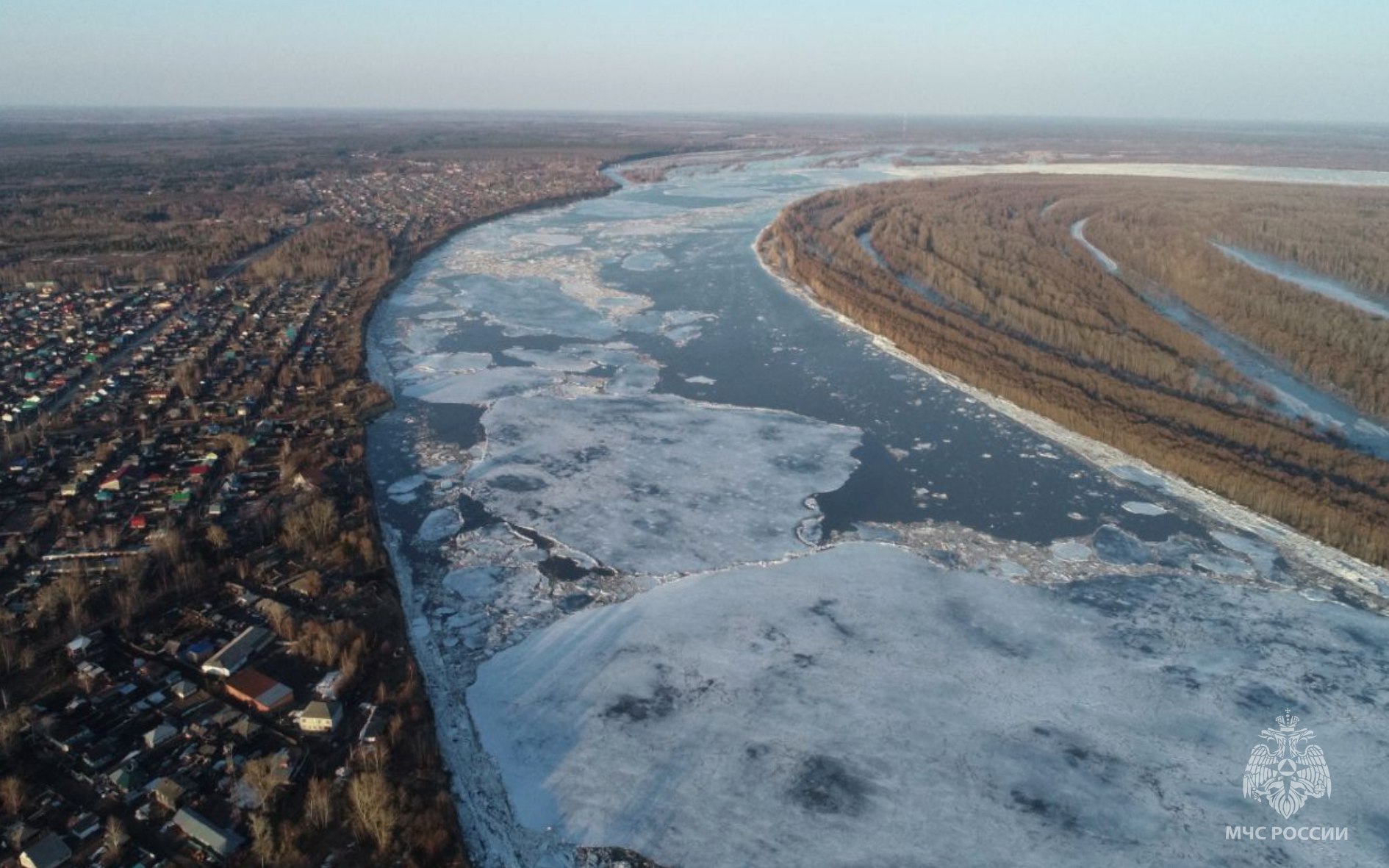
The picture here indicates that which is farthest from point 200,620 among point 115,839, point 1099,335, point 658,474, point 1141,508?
point 1099,335

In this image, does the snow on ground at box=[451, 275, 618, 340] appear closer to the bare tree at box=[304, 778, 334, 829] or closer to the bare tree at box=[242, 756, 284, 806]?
the bare tree at box=[242, 756, 284, 806]

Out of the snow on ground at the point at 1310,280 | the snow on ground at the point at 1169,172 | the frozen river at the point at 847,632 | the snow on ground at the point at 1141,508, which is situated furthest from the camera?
the snow on ground at the point at 1169,172

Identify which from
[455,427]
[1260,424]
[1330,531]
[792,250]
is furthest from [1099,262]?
[455,427]

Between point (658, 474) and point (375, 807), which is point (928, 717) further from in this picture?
point (658, 474)

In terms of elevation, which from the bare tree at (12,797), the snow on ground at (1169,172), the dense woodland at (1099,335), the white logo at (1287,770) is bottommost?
the white logo at (1287,770)

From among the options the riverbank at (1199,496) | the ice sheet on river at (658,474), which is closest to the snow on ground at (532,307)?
the ice sheet on river at (658,474)

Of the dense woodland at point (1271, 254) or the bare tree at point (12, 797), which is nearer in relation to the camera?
the bare tree at point (12, 797)

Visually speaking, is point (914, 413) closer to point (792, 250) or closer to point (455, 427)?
point (455, 427)

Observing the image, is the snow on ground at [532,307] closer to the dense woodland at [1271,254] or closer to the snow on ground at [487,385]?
the snow on ground at [487,385]
